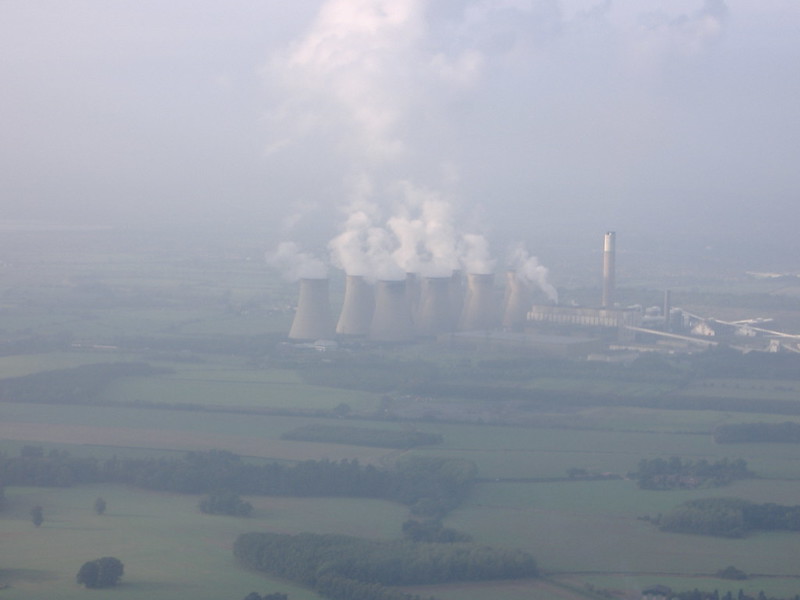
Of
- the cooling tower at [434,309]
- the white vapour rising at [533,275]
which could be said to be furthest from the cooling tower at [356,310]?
the white vapour rising at [533,275]

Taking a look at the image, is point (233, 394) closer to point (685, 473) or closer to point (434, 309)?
point (685, 473)

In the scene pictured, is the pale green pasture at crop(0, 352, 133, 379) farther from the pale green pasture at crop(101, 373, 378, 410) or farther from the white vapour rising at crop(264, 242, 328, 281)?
the white vapour rising at crop(264, 242, 328, 281)

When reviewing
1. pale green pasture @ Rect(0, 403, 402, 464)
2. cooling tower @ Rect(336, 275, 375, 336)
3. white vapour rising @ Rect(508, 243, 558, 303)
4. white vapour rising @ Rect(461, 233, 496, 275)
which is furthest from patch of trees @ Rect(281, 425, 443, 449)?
white vapour rising @ Rect(508, 243, 558, 303)

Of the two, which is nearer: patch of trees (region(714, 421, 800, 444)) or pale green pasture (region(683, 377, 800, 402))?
patch of trees (region(714, 421, 800, 444))

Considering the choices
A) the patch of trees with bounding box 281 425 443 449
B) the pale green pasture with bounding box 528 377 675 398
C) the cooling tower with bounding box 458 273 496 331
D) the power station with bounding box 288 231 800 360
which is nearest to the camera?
the patch of trees with bounding box 281 425 443 449

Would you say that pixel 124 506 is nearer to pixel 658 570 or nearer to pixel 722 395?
pixel 658 570

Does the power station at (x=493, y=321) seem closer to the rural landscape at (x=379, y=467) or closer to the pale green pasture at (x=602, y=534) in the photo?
the rural landscape at (x=379, y=467)
